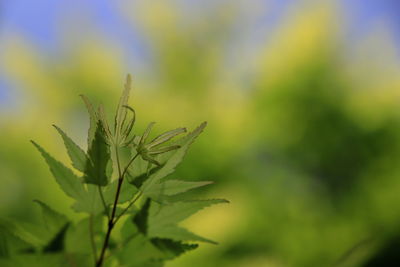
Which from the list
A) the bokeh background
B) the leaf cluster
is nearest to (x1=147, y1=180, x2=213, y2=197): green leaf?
the leaf cluster

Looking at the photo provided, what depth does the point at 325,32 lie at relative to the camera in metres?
2.76

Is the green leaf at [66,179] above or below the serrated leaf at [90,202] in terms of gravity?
above

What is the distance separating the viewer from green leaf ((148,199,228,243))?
367mm

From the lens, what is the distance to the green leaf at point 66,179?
36 centimetres

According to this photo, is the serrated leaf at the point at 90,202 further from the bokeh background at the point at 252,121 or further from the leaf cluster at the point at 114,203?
the bokeh background at the point at 252,121

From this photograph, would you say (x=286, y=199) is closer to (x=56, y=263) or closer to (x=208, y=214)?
(x=208, y=214)

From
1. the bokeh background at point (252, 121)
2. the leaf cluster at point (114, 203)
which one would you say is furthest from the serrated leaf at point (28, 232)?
the bokeh background at point (252, 121)

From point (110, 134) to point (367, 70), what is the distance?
2.57m

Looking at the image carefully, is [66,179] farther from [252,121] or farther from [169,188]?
[252,121]

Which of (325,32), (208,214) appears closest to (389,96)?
(325,32)

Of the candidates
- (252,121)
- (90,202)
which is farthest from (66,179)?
(252,121)

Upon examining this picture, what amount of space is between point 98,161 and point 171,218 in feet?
0.22

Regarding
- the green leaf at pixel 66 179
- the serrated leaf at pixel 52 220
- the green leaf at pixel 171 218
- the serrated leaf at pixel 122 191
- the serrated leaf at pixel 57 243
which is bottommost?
the serrated leaf at pixel 57 243

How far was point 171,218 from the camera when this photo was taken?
1.22ft
